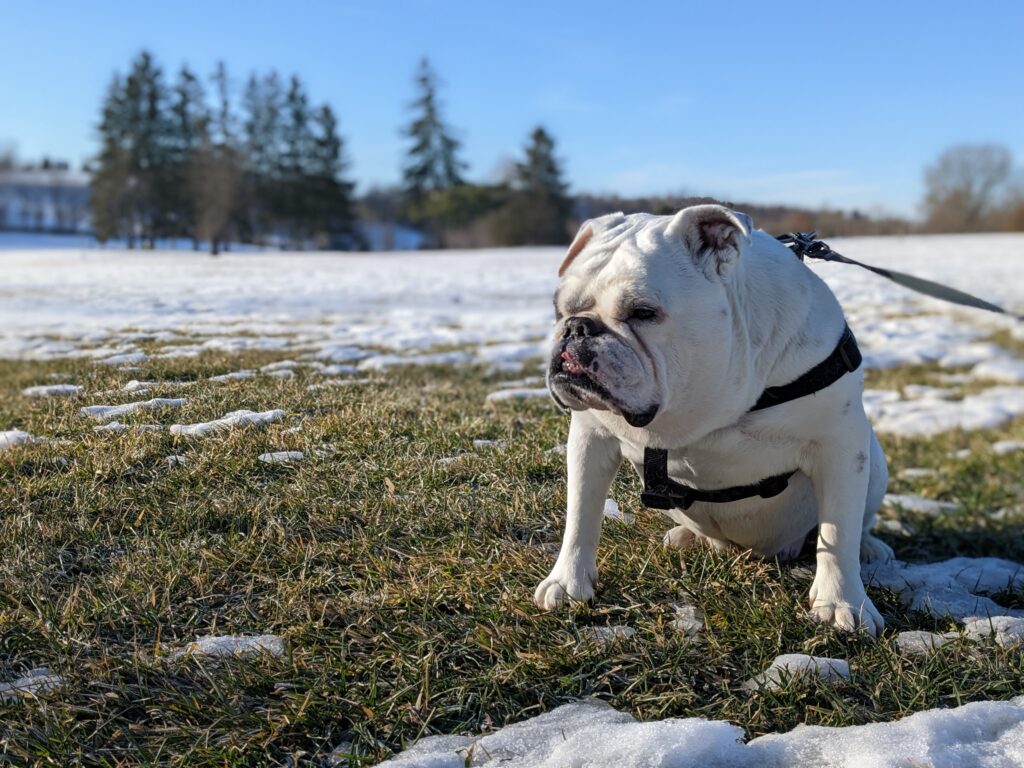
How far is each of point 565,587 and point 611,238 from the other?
119 cm

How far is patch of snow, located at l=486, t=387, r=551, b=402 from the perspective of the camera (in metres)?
5.57

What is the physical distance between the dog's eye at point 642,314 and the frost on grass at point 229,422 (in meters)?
1.41

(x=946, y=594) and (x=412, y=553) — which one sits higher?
(x=412, y=553)

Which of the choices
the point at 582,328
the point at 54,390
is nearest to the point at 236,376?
the point at 54,390

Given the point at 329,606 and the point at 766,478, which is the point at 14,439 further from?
the point at 766,478

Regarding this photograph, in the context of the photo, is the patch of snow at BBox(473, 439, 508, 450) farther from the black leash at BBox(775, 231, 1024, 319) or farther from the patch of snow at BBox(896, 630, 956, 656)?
the patch of snow at BBox(896, 630, 956, 656)

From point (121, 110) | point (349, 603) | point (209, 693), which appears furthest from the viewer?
point (121, 110)

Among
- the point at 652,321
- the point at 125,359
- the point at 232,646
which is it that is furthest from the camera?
the point at 125,359

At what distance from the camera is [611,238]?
274 cm

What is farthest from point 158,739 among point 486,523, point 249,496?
point 486,523

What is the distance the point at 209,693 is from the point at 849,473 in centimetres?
211

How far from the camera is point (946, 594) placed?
3.14 meters

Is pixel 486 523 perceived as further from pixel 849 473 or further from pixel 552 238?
pixel 552 238

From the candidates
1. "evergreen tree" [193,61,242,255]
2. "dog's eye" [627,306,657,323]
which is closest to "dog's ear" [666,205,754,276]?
"dog's eye" [627,306,657,323]
